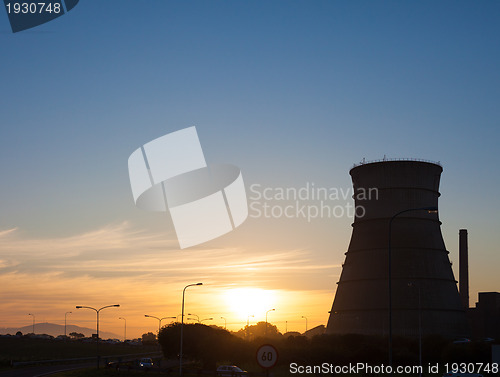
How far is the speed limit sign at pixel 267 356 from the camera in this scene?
1172cm

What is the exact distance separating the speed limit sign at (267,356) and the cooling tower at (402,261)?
6943 centimetres

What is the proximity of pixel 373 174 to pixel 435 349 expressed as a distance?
23.3 meters

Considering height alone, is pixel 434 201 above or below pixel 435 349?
above

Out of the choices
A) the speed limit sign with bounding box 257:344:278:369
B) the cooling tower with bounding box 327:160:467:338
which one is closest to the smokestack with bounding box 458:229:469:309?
the cooling tower with bounding box 327:160:467:338

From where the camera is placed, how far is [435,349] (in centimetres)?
7562

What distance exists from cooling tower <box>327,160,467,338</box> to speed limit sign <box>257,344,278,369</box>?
69.4 meters

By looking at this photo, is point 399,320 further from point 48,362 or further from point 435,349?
point 48,362

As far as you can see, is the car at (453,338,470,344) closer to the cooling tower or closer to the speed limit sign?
the cooling tower

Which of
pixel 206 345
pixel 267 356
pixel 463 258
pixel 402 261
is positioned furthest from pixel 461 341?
pixel 267 356

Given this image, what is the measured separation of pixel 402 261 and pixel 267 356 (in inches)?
2834

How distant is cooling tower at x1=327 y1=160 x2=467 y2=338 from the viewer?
261 feet

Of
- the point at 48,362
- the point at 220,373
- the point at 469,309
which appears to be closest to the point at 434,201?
the point at 469,309

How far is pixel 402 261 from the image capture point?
265 feet

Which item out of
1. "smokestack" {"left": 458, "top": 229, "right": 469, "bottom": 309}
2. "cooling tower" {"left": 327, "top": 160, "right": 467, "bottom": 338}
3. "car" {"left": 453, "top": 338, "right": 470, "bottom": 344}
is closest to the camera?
"car" {"left": 453, "top": 338, "right": 470, "bottom": 344}
